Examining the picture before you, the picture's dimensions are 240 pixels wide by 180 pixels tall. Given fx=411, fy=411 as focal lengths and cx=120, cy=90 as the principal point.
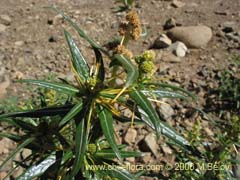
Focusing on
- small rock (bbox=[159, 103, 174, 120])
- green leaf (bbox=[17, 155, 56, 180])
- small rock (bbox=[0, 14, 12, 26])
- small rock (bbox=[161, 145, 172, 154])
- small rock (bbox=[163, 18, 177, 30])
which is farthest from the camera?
small rock (bbox=[0, 14, 12, 26])

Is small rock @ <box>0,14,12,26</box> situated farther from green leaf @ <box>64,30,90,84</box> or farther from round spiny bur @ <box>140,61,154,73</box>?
round spiny bur @ <box>140,61,154,73</box>

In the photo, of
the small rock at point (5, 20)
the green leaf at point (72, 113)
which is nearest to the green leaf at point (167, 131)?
the green leaf at point (72, 113)

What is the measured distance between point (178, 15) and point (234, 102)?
5.47 feet

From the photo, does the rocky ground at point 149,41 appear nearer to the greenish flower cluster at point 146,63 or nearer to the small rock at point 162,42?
the small rock at point 162,42

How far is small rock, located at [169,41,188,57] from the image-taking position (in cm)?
425

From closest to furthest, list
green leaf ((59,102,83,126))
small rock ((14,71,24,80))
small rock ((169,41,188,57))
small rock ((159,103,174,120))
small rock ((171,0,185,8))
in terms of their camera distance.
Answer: green leaf ((59,102,83,126))
small rock ((159,103,174,120))
small rock ((14,71,24,80))
small rock ((169,41,188,57))
small rock ((171,0,185,8))

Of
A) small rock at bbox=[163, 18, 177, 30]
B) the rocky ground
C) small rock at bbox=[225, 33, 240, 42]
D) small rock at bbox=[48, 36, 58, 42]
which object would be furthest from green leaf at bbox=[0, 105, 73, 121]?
small rock at bbox=[163, 18, 177, 30]

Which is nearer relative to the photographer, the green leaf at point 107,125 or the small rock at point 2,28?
the green leaf at point 107,125

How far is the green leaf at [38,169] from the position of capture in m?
1.71

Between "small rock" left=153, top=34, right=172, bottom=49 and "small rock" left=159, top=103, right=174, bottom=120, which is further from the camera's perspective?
"small rock" left=153, top=34, right=172, bottom=49

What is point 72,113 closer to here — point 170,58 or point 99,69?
point 99,69

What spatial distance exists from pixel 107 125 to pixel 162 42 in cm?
301

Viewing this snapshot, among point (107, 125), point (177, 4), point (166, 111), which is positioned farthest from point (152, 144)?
point (177, 4)

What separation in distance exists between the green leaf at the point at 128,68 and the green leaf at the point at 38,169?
1.88 ft
